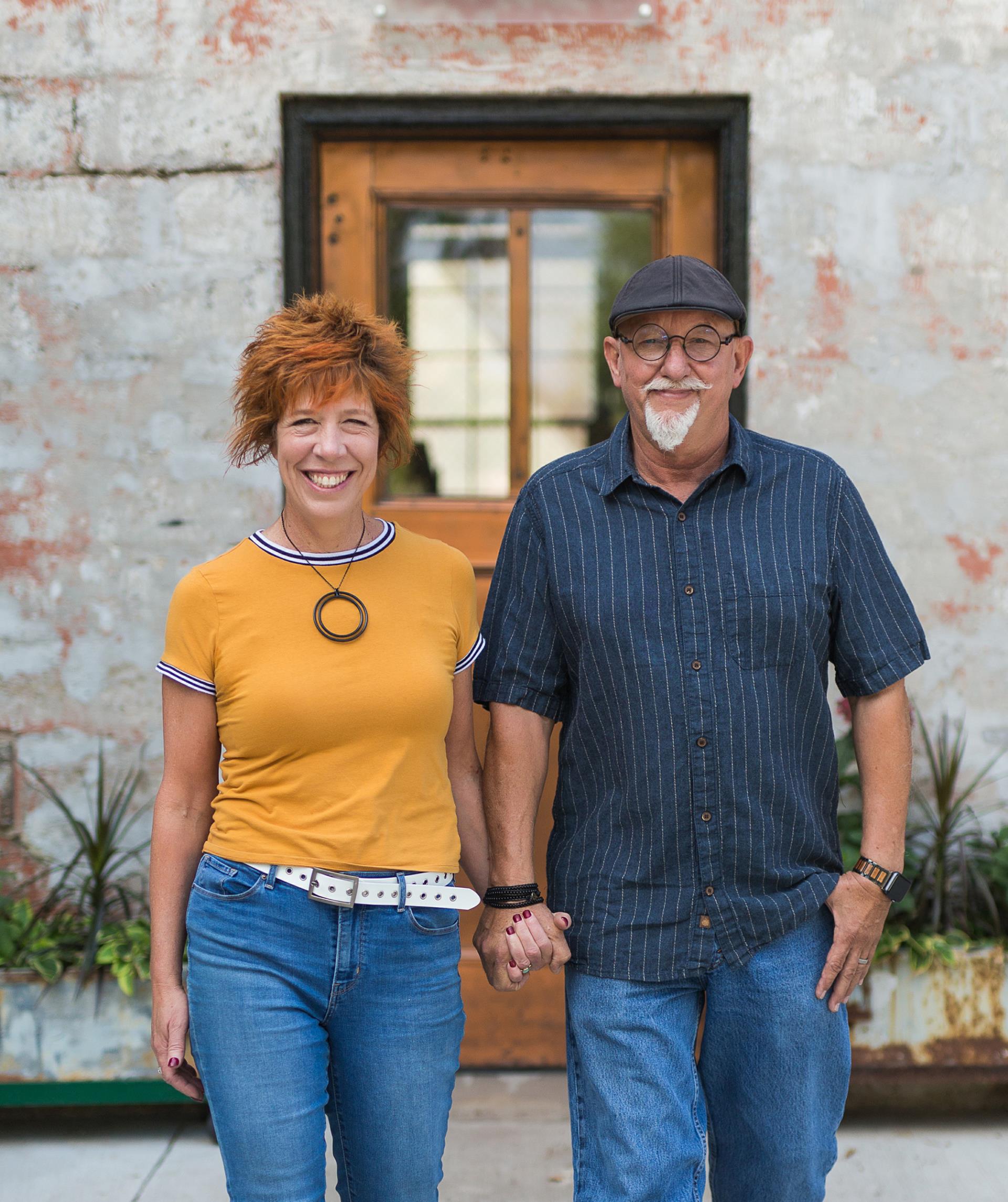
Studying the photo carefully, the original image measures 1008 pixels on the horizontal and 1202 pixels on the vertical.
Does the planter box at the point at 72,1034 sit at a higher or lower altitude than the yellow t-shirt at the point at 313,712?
lower

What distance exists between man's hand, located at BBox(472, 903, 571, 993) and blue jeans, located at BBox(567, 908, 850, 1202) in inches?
3.2

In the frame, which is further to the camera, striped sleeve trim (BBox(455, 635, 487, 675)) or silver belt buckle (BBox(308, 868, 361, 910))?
striped sleeve trim (BBox(455, 635, 487, 675))

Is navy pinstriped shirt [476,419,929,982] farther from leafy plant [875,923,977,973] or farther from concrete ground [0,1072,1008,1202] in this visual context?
concrete ground [0,1072,1008,1202]

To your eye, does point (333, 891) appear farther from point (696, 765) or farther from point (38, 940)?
point (38, 940)

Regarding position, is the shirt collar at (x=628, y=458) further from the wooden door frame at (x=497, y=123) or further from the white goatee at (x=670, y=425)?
the wooden door frame at (x=497, y=123)

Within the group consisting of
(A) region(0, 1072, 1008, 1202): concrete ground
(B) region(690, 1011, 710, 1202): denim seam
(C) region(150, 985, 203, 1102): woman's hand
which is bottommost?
(A) region(0, 1072, 1008, 1202): concrete ground

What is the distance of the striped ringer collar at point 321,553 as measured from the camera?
1.81 metres

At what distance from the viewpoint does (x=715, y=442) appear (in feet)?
6.38

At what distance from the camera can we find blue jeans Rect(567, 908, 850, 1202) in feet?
6.10

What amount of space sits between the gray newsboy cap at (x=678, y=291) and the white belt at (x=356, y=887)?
96 centimetres

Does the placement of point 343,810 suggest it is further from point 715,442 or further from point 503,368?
point 503,368

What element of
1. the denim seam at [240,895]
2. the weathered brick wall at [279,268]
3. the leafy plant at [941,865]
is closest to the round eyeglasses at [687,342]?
the denim seam at [240,895]

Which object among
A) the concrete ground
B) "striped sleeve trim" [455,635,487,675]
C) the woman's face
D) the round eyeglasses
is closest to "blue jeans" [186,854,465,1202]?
"striped sleeve trim" [455,635,487,675]

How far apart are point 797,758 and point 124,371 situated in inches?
87.3
